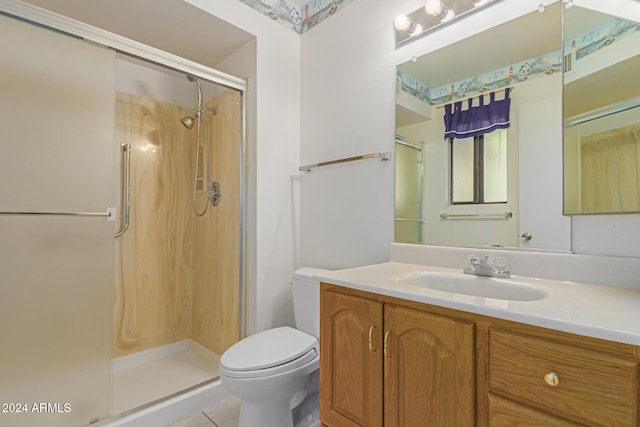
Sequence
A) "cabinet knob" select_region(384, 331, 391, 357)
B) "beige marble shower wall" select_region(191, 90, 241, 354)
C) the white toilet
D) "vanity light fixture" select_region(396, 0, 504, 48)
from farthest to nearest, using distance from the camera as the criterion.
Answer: "beige marble shower wall" select_region(191, 90, 241, 354), "vanity light fixture" select_region(396, 0, 504, 48), the white toilet, "cabinet knob" select_region(384, 331, 391, 357)

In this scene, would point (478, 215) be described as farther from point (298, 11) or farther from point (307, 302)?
point (298, 11)

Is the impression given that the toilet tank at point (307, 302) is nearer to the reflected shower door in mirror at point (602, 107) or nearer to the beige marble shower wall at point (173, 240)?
the beige marble shower wall at point (173, 240)

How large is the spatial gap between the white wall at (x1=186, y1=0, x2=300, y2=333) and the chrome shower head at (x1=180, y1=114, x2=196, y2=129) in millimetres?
528

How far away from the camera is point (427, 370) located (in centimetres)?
88

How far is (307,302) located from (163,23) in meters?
1.85

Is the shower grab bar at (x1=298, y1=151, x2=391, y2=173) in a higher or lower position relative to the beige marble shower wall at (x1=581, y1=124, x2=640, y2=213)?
higher

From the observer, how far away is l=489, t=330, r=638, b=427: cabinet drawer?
24.0 inches

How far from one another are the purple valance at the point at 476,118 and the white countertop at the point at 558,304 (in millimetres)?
643

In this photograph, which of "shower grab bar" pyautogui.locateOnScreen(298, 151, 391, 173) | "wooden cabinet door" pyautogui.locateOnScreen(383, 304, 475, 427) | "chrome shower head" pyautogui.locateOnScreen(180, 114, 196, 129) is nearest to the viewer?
"wooden cabinet door" pyautogui.locateOnScreen(383, 304, 475, 427)

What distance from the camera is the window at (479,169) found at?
129 centimetres

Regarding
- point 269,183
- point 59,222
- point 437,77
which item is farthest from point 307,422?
point 437,77

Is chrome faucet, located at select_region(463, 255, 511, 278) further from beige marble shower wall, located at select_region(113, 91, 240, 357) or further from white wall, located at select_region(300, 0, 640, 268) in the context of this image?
beige marble shower wall, located at select_region(113, 91, 240, 357)

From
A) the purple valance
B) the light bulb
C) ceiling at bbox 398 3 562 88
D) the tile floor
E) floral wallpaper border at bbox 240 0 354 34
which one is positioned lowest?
the tile floor

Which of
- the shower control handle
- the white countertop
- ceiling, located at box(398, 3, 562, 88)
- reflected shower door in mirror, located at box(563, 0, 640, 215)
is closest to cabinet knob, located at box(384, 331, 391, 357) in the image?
the white countertop
